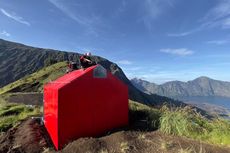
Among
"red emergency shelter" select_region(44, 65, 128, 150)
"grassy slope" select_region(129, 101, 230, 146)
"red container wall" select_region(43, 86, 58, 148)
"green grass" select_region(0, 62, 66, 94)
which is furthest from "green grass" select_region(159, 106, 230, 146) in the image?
"green grass" select_region(0, 62, 66, 94)

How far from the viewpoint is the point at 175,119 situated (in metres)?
9.91

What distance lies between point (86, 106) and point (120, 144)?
258cm

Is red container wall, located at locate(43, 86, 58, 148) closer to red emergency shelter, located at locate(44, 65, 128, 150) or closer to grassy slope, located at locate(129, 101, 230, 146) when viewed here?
red emergency shelter, located at locate(44, 65, 128, 150)

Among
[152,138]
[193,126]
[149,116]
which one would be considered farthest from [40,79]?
[152,138]

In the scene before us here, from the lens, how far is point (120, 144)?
28.4 ft

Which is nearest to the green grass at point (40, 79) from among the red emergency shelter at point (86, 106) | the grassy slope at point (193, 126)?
the red emergency shelter at point (86, 106)

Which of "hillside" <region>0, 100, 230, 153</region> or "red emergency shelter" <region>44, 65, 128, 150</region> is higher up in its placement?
"red emergency shelter" <region>44, 65, 128, 150</region>

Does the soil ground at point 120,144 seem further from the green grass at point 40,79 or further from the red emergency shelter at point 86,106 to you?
the green grass at point 40,79

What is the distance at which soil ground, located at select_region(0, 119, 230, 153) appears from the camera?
7961mm

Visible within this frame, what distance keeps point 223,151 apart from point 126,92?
523cm

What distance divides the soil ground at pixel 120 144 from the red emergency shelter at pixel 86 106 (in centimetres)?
78

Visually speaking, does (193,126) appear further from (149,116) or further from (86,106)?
(86,106)

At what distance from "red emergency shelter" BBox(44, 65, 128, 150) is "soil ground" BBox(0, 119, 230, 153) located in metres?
0.78

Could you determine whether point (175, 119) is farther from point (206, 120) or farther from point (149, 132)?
point (206, 120)
